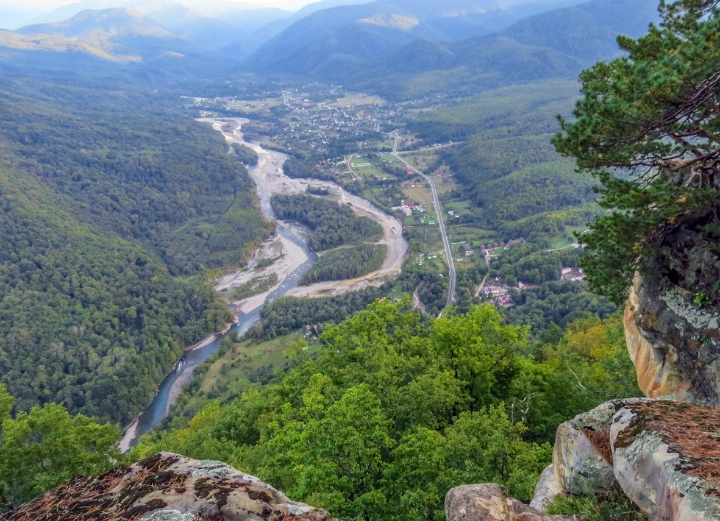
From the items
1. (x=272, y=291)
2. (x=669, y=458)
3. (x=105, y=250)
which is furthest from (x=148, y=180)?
(x=669, y=458)

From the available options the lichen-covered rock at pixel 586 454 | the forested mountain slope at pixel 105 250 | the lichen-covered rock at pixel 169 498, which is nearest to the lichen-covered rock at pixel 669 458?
the lichen-covered rock at pixel 586 454

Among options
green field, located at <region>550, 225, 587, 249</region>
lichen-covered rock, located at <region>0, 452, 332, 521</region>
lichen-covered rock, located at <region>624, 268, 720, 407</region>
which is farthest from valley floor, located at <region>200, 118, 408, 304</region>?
lichen-covered rock, located at <region>0, 452, 332, 521</region>

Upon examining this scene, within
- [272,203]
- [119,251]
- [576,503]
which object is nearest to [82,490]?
[576,503]

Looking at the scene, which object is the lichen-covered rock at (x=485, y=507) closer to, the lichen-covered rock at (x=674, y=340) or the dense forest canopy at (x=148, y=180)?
the lichen-covered rock at (x=674, y=340)

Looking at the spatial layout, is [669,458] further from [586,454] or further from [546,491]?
[546,491]

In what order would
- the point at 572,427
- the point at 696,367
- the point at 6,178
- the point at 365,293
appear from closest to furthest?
the point at 572,427
the point at 696,367
the point at 365,293
the point at 6,178

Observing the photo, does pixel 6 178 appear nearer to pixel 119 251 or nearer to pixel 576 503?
pixel 119 251
